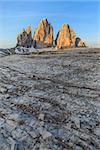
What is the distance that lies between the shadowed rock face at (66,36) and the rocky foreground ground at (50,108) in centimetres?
7384

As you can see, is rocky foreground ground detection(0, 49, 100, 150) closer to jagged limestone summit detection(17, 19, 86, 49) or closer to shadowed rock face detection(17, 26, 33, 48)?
jagged limestone summit detection(17, 19, 86, 49)

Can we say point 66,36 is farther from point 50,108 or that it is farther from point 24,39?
point 50,108

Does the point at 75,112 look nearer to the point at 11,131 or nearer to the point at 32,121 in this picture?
the point at 32,121

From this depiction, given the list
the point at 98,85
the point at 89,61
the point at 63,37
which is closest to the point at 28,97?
the point at 98,85

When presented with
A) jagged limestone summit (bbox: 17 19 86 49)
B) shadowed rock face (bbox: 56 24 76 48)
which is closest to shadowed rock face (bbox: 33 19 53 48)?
jagged limestone summit (bbox: 17 19 86 49)

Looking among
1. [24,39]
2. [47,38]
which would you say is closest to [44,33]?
[47,38]

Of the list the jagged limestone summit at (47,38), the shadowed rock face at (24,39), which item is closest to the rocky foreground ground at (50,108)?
the jagged limestone summit at (47,38)

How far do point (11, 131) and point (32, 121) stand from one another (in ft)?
2.81

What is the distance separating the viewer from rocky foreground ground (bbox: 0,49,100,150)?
7.41 metres

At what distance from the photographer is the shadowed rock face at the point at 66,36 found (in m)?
87.6

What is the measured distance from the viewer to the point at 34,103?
979 centimetres

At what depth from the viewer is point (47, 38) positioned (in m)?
98.2

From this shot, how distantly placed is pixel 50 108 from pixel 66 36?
7952cm

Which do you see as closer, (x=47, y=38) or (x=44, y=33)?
(x=47, y=38)
